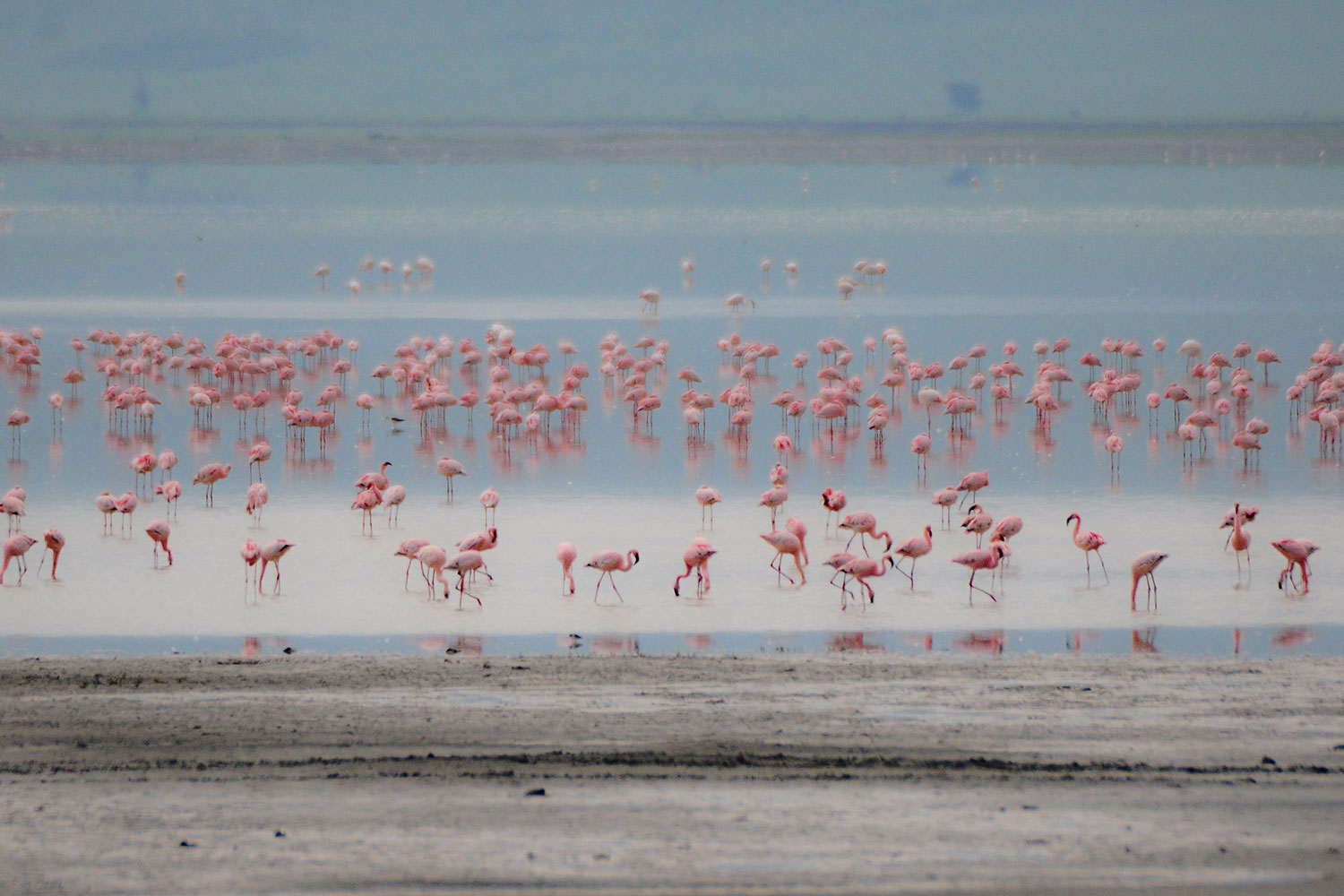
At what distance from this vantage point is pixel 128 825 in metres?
3.94

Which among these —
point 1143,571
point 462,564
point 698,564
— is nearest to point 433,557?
point 462,564

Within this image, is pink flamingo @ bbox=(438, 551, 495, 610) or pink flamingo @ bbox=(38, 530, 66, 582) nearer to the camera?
pink flamingo @ bbox=(438, 551, 495, 610)

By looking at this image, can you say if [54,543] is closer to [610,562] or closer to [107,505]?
[107,505]

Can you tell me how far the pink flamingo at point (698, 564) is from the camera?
6.67 metres

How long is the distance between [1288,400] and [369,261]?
60.0 ft

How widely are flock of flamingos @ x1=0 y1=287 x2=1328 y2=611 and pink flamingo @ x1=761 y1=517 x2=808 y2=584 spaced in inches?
0.4

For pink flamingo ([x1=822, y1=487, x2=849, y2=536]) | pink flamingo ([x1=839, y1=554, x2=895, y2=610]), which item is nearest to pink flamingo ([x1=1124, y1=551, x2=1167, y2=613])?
pink flamingo ([x1=839, y1=554, x2=895, y2=610])

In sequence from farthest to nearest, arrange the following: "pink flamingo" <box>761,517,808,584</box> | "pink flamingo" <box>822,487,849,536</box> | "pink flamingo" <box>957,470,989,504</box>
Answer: "pink flamingo" <box>957,470,989,504</box>, "pink flamingo" <box>822,487,849,536</box>, "pink flamingo" <box>761,517,808,584</box>

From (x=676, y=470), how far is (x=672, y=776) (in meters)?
5.85

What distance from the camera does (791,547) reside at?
6.89m

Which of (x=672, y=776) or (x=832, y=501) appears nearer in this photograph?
(x=672, y=776)

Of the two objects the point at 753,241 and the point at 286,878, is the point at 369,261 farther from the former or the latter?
the point at 286,878

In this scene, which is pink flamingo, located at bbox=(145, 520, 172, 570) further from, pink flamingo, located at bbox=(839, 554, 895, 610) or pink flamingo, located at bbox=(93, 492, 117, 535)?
pink flamingo, located at bbox=(839, 554, 895, 610)

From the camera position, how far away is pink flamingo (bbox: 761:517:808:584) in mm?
6879
